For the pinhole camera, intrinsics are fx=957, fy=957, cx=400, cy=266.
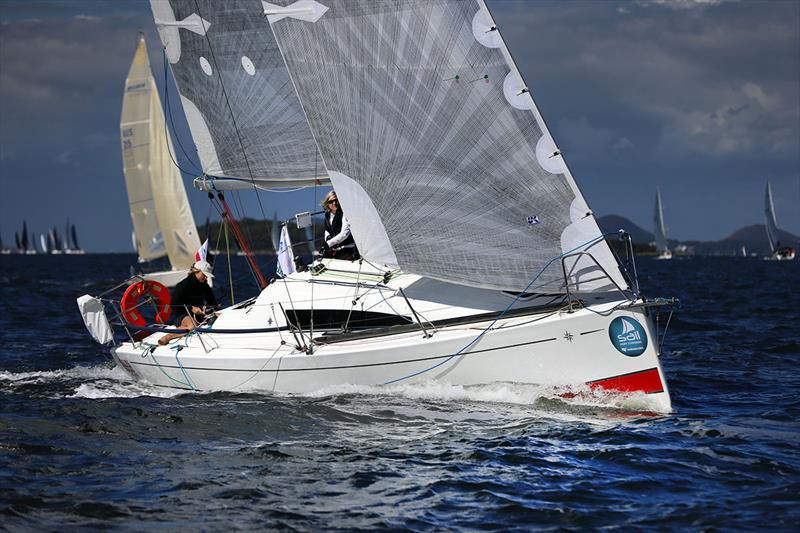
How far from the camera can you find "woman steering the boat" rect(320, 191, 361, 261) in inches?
500

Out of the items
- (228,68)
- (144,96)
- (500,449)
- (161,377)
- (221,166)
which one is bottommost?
(500,449)

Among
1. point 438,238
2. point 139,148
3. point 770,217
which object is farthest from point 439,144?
point 770,217

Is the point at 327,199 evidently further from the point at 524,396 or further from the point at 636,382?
the point at 636,382

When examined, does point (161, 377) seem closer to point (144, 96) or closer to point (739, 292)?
point (144, 96)

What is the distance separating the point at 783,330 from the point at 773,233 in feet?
329

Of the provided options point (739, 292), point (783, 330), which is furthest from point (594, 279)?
point (739, 292)

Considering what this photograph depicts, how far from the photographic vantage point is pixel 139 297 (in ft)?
45.7

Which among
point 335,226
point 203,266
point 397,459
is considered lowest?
point 397,459

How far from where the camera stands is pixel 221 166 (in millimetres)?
13883

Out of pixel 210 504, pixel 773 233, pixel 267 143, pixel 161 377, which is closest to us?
pixel 210 504

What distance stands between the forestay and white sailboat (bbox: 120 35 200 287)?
52.2 ft

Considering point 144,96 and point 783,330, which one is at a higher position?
point 144,96

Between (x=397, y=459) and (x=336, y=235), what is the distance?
4.94 meters

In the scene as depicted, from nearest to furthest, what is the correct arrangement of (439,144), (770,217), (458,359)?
(458,359) → (439,144) → (770,217)
